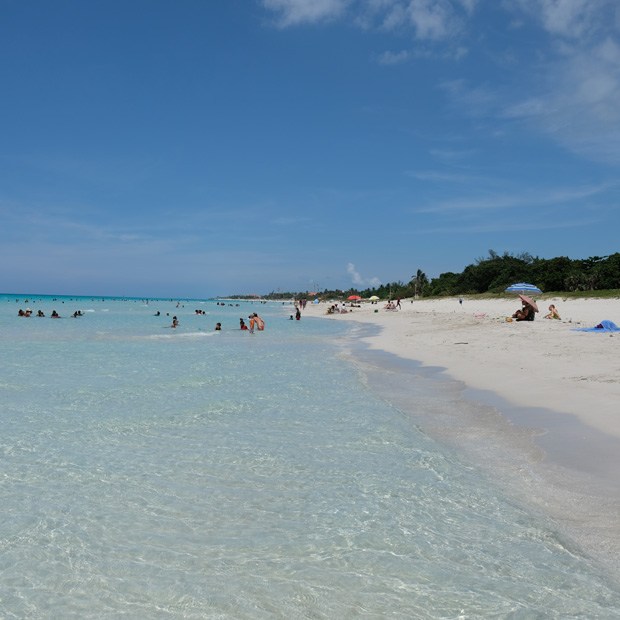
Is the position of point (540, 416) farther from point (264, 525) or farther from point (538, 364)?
point (264, 525)

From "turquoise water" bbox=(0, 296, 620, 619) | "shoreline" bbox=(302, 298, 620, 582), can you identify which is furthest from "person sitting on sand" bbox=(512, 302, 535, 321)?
"turquoise water" bbox=(0, 296, 620, 619)

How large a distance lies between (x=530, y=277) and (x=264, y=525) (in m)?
86.7

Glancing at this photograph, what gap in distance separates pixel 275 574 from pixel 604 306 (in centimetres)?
4325

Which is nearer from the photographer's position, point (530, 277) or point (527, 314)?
point (527, 314)

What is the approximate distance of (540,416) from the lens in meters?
8.82

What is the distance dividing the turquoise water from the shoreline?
389 millimetres

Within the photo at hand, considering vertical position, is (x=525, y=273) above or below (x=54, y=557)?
above

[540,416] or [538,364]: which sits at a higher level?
[538,364]

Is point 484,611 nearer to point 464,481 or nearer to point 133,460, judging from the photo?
point 464,481

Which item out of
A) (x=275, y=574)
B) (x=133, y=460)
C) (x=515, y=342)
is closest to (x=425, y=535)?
(x=275, y=574)

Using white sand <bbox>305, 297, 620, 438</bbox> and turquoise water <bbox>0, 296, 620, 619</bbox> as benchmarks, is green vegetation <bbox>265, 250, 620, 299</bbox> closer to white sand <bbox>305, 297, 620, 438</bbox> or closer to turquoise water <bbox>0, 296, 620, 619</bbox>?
white sand <bbox>305, 297, 620, 438</bbox>

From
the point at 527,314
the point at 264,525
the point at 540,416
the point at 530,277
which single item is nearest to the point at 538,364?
the point at 540,416

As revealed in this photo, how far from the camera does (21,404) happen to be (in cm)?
1023

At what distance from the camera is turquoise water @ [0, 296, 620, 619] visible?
3.59 meters
